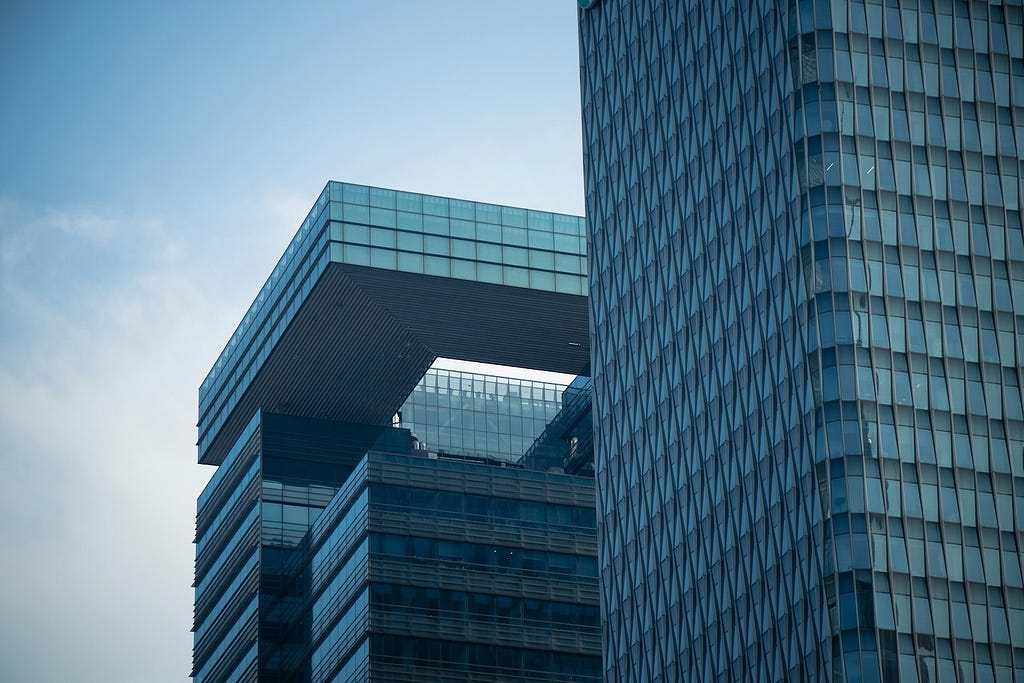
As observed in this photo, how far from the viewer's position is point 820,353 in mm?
112938

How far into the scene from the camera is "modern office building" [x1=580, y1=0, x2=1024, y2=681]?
108m

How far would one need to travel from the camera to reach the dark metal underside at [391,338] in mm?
162250

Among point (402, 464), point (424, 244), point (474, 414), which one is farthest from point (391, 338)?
point (474, 414)

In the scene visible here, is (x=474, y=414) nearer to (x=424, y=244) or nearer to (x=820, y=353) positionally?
(x=424, y=244)

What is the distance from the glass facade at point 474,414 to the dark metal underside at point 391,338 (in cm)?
293

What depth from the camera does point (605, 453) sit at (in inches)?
5394

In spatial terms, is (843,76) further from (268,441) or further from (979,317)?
(268,441)

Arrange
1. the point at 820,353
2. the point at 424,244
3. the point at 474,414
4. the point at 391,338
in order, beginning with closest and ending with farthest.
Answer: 1. the point at 820,353
2. the point at 424,244
3. the point at 391,338
4. the point at 474,414

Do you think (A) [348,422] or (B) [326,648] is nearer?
(B) [326,648]

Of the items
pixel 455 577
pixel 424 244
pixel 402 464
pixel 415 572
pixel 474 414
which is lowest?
pixel 415 572

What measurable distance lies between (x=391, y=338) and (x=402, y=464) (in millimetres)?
13931

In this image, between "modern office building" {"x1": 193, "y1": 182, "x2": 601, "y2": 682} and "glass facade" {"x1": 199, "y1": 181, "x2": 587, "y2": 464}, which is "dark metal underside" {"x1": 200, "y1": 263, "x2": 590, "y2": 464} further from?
"glass facade" {"x1": 199, "y1": 181, "x2": 587, "y2": 464}

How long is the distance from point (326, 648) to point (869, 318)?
60124 millimetres

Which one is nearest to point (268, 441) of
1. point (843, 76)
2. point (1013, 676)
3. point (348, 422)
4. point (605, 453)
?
point (348, 422)
